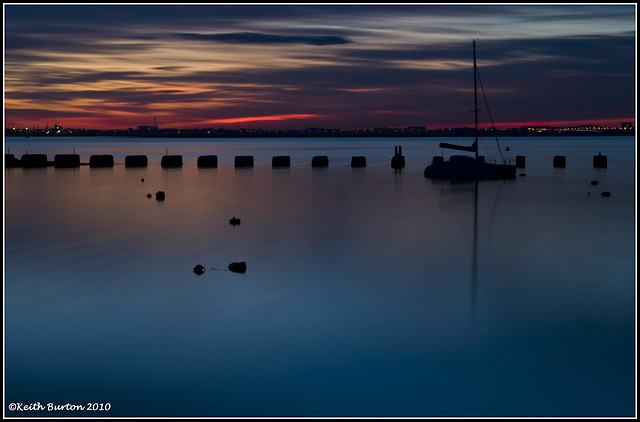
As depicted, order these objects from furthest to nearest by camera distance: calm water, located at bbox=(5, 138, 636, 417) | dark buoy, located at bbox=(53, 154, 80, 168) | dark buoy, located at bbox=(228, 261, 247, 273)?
dark buoy, located at bbox=(53, 154, 80, 168) < dark buoy, located at bbox=(228, 261, 247, 273) < calm water, located at bbox=(5, 138, 636, 417)

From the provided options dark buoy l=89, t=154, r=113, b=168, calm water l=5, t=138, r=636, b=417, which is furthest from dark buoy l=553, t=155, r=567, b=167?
dark buoy l=89, t=154, r=113, b=168

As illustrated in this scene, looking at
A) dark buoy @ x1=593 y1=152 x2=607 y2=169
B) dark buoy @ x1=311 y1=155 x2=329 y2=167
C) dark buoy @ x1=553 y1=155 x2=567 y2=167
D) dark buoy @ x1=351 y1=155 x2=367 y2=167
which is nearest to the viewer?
dark buoy @ x1=593 y1=152 x2=607 y2=169

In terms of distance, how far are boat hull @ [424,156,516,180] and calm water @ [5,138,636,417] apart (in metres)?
20.8

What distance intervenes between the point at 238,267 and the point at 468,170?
3449cm

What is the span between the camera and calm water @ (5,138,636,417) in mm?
8711

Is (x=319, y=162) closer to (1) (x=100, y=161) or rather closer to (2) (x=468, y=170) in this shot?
(1) (x=100, y=161)

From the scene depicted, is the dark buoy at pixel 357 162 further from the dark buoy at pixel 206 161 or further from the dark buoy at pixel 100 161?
the dark buoy at pixel 100 161

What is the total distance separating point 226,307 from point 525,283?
6.94 meters

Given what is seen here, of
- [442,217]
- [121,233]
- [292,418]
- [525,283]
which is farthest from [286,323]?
[442,217]

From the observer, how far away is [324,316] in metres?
12.3

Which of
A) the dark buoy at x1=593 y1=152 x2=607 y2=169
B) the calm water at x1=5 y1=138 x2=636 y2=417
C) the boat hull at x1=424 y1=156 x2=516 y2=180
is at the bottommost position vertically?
the calm water at x1=5 y1=138 x2=636 y2=417

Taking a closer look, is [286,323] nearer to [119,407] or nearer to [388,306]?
[388,306]

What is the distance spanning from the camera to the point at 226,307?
12625 mm

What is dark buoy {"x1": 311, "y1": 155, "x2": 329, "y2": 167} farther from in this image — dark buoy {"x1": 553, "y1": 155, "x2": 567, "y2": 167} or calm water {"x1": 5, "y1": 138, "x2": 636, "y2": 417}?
calm water {"x1": 5, "y1": 138, "x2": 636, "y2": 417}
